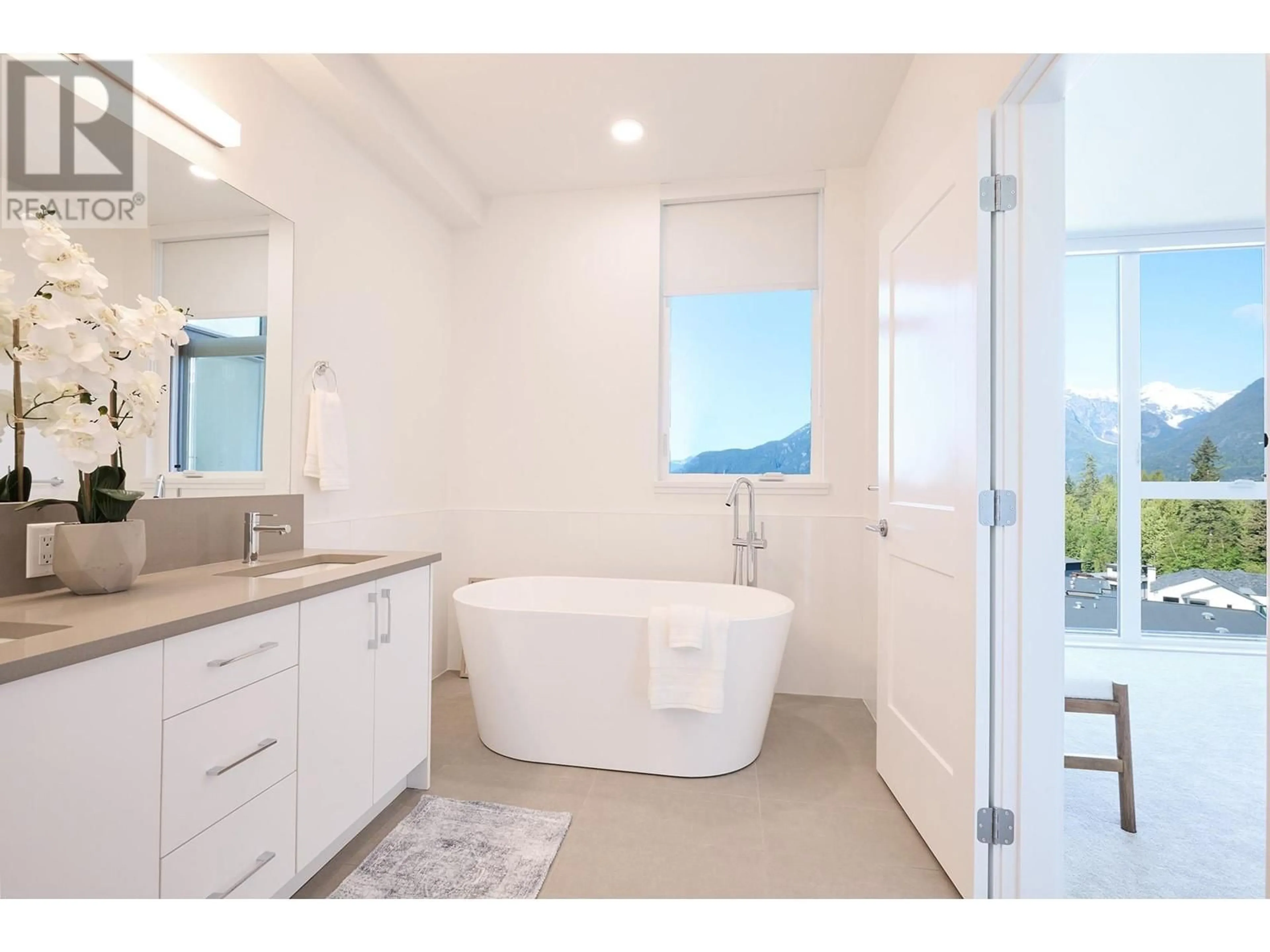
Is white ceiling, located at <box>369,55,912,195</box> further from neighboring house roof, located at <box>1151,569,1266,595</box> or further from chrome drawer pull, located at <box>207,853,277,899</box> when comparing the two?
neighboring house roof, located at <box>1151,569,1266,595</box>

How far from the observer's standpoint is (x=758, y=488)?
334 centimetres

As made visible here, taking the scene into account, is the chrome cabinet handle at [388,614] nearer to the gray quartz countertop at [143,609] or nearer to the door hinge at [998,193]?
the gray quartz countertop at [143,609]

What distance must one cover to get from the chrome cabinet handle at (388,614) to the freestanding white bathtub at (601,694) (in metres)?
0.52

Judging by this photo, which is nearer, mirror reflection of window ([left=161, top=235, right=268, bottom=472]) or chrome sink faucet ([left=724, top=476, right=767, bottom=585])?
mirror reflection of window ([left=161, top=235, right=268, bottom=472])

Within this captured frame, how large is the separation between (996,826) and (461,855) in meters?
1.48

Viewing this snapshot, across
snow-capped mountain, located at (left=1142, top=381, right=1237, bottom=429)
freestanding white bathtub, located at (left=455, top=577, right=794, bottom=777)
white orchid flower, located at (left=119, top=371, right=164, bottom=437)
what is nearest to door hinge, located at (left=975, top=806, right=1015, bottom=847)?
freestanding white bathtub, located at (left=455, top=577, right=794, bottom=777)

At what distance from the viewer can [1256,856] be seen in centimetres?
183

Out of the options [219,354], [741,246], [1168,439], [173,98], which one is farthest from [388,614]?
[1168,439]

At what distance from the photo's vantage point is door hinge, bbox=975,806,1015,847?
154 centimetres

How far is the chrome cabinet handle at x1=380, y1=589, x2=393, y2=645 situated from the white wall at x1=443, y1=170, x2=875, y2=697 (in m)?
1.64

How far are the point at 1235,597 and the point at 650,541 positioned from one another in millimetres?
3966

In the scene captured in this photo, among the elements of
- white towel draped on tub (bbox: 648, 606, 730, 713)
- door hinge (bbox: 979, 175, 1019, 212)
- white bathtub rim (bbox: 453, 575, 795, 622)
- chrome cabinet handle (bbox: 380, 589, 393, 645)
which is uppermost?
door hinge (bbox: 979, 175, 1019, 212)
